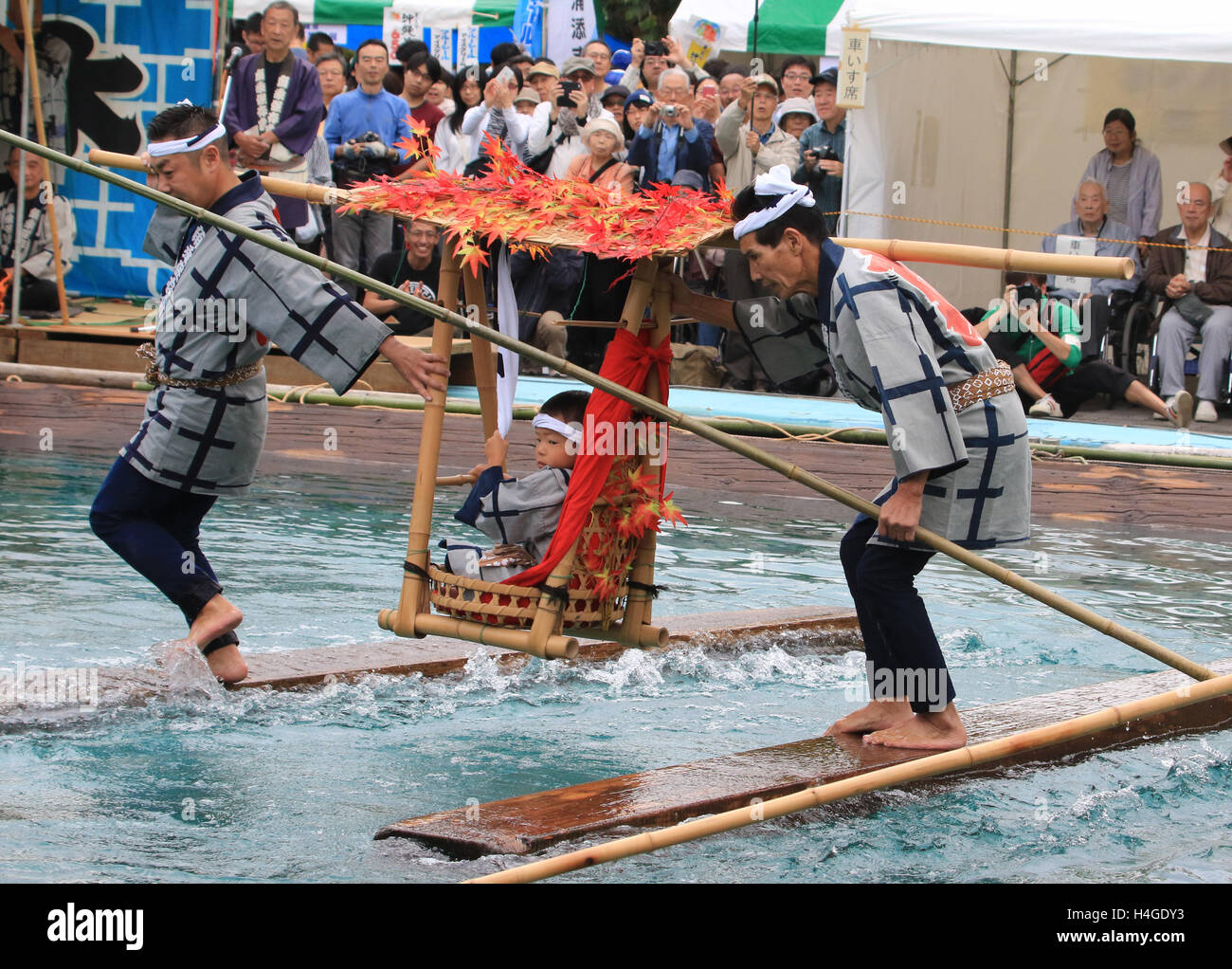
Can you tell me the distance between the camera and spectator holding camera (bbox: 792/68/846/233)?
1108 cm

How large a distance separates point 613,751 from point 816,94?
7.86m

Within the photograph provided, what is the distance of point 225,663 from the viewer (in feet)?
16.1

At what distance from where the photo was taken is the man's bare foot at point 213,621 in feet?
15.9

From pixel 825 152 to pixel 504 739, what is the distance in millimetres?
7411

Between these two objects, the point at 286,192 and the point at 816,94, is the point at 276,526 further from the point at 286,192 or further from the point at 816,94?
the point at 816,94

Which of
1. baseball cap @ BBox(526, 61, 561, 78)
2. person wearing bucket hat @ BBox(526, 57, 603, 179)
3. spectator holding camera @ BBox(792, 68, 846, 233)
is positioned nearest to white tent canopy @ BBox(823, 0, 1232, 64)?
spectator holding camera @ BBox(792, 68, 846, 233)

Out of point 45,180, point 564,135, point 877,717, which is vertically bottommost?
point 877,717

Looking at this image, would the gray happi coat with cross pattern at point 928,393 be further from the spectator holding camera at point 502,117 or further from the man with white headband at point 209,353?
the spectator holding camera at point 502,117

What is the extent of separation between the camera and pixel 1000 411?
4434 millimetres

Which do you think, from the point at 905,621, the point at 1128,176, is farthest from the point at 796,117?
the point at 905,621

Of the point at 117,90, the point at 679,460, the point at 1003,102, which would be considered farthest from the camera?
the point at 117,90

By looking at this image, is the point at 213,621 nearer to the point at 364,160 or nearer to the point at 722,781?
the point at 722,781
